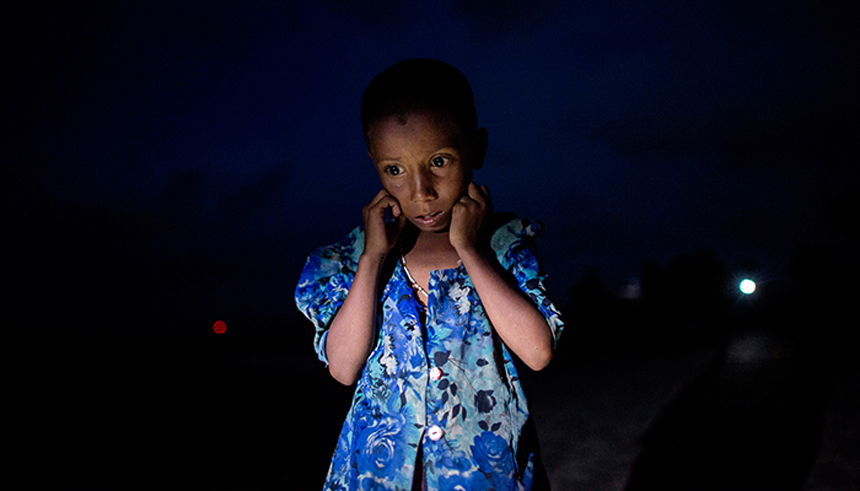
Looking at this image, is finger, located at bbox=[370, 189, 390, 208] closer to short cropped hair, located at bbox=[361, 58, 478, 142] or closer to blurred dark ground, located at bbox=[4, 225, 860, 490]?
short cropped hair, located at bbox=[361, 58, 478, 142]

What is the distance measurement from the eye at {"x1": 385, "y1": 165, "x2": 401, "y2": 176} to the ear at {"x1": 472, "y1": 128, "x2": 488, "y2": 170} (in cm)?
25

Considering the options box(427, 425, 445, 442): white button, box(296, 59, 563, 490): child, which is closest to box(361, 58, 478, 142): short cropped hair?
box(296, 59, 563, 490): child

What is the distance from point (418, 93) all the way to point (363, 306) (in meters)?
0.61

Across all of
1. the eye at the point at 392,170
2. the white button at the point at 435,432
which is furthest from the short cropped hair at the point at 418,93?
the white button at the point at 435,432

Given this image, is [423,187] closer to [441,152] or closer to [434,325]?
[441,152]

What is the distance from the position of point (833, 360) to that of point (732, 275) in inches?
334

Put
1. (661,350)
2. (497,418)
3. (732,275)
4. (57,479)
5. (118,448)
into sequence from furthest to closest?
(732,275)
(661,350)
(118,448)
(57,479)
(497,418)

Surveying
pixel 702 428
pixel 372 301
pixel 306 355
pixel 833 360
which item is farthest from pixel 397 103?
pixel 306 355

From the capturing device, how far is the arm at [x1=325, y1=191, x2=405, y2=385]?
115 centimetres

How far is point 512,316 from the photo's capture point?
→ 1.08 meters

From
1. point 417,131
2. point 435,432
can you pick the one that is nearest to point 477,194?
point 417,131

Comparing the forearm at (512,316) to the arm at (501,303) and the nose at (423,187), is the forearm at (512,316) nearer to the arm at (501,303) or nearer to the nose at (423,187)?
the arm at (501,303)

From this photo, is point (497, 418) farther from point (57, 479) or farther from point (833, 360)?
point (833, 360)

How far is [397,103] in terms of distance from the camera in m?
1.11
